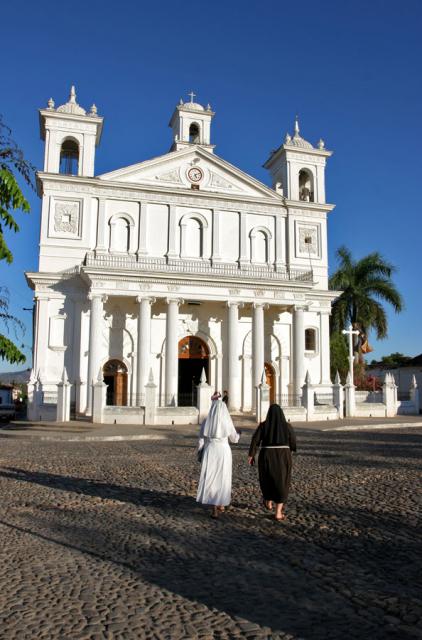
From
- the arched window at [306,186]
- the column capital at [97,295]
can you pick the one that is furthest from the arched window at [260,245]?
the column capital at [97,295]

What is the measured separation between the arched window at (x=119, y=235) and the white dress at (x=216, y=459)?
23.1 metres

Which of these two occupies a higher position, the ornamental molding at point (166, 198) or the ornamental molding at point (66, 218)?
the ornamental molding at point (166, 198)

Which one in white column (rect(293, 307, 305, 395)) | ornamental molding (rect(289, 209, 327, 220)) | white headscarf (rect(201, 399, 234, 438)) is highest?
ornamental molding (rect(289, 209, 327, 220))

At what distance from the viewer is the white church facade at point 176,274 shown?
89.4ft

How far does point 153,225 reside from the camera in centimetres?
3031

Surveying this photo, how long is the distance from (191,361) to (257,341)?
4226mm

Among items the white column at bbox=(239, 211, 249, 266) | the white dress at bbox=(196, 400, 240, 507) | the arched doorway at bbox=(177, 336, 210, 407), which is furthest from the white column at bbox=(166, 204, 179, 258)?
the white dress at bbox=(196, 400, 240, 507)

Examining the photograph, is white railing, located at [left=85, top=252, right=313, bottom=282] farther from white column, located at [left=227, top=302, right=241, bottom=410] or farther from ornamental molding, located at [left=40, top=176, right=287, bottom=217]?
ornamental molding, located at [left=40, top=176, right=287, bottom=217]

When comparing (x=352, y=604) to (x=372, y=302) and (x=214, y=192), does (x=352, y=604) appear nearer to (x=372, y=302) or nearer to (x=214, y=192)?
(x=214, y=192)

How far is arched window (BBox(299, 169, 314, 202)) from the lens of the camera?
34406 mm

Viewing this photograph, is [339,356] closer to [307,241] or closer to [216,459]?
[307,241]

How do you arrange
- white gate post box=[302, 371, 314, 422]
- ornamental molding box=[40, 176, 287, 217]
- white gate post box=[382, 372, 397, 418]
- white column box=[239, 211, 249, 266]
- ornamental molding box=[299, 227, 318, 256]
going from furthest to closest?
1. ornamental molding box=[299, 227, 318, 256]
2. white column box=[239, 211, 249, 266]
3. ornamental molding box=[40, 176, 287, 217]
4. white gate post box=[382, 372, 397, 418]
5. white gate post box=[302, 371, 314, 422]

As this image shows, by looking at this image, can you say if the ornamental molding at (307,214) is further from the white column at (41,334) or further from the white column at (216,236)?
the white column at (41,334)

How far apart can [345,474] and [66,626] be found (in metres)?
7.22
